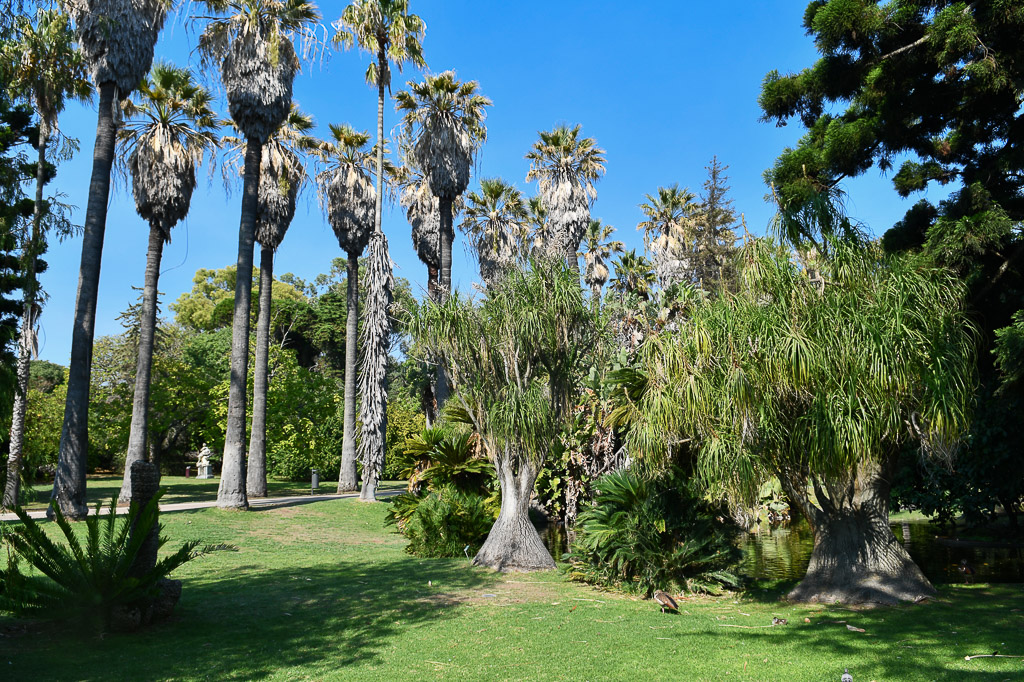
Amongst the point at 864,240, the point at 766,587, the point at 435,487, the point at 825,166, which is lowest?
the point at 766,587

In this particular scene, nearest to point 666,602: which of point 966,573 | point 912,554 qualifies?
point 966,573

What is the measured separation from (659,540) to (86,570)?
318 inches

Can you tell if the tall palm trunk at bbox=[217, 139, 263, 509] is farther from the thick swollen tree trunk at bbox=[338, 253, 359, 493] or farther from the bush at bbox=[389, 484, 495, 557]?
the bush at bbox=[389, 484, 495, 557]

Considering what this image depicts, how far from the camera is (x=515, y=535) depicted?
13383 mm

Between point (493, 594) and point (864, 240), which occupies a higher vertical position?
point (864, 240)

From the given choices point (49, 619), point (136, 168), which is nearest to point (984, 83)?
point (49, 619)

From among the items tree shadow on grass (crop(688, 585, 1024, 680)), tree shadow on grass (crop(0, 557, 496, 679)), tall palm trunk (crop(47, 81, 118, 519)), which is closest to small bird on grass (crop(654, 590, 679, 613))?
tree shadow on grass (crop(688, 585, 1024, 680))

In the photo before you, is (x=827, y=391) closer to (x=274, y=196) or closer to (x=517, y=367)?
(x=517, y=367)

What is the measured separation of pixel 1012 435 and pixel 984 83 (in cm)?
599

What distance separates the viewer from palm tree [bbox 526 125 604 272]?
34.0m

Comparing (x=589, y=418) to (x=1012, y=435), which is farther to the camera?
(x=589, y=418)

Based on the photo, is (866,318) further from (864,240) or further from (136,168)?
(136,168)

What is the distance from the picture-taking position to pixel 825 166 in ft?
42.0

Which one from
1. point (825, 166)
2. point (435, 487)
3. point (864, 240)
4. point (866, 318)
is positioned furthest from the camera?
point (435, 487)
